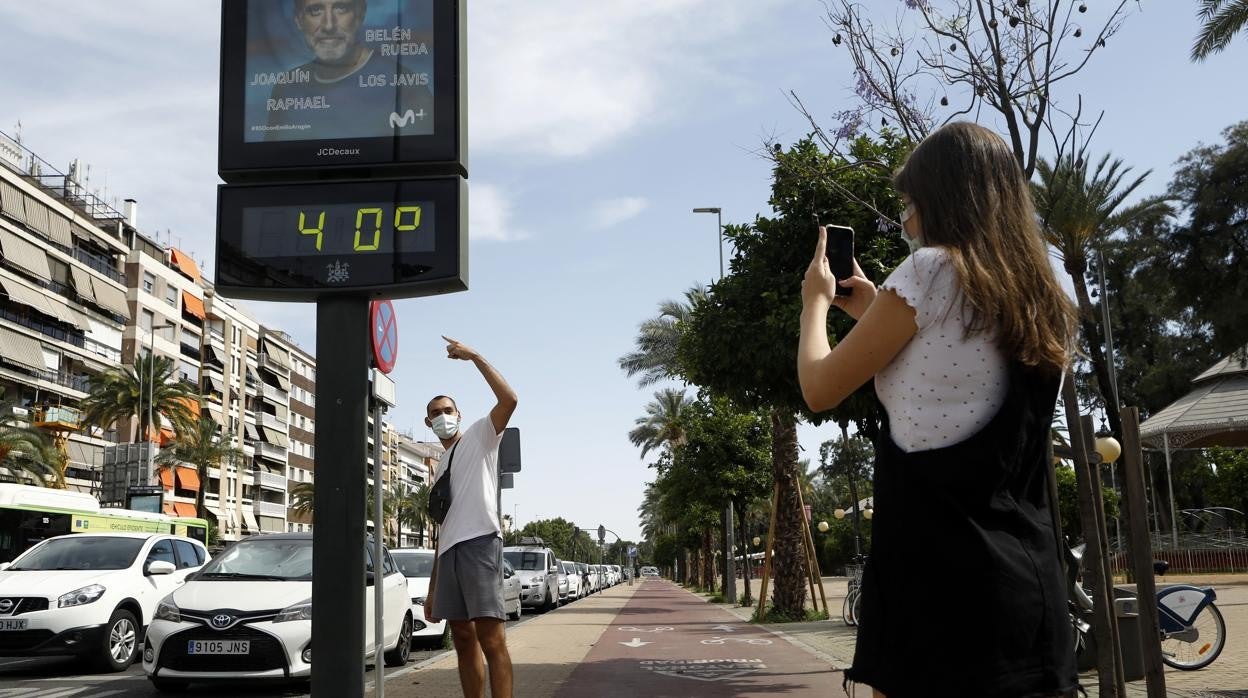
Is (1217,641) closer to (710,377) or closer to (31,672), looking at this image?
(710,377)

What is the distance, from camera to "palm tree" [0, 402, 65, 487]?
46.6 m

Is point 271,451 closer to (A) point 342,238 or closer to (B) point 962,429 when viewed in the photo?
(A) point 342,238

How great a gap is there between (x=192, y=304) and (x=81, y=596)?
69.0 metres

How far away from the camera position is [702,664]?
1248cm

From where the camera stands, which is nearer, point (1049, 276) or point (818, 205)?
point (1049, 276)

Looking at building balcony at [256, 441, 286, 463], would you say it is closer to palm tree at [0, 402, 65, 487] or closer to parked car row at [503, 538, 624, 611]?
palm tree at [0, 402, 65, 487]

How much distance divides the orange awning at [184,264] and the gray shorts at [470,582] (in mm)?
75295

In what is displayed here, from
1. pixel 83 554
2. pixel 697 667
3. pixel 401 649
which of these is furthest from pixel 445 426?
pixel 83 554

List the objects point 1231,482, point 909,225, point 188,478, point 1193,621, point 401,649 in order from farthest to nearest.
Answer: point 188,478, point 1231,482, point 401,649, point 1193,621, point 909,225

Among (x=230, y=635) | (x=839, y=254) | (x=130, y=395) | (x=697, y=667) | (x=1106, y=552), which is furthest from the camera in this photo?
(x=130, y=395)

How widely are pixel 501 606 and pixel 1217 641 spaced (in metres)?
7.51

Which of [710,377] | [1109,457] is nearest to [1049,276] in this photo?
[1109,457]

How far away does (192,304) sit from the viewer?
254ft

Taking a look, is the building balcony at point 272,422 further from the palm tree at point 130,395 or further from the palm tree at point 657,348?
the palm tree at point 657,348
